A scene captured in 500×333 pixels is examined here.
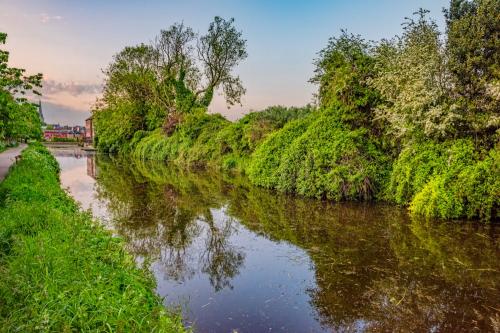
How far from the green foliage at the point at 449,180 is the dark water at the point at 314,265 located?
695mm

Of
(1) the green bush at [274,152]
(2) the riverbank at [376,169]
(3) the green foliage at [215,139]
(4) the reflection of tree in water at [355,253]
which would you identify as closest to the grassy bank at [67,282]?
(4) the reflection of tree in water at [355,253]

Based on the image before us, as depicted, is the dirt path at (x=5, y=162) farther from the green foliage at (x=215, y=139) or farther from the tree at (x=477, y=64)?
the tree at (x=477, y=64)

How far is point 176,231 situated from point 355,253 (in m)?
5.13

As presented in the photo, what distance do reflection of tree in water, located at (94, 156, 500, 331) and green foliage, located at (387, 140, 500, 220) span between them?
829mm

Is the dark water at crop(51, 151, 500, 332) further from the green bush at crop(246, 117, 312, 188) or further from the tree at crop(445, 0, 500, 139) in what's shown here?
the green bush at crop(246, 117, 312, 188)

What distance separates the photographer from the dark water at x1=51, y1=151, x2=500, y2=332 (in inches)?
242

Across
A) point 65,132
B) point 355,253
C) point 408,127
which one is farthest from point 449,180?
point 65,132

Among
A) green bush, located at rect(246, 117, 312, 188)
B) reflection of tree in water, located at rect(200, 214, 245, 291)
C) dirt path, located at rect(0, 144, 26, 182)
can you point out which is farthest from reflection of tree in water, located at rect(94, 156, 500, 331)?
dirt path, located at rect(0, 144, 26, 182)

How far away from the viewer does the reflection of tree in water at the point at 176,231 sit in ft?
27.9

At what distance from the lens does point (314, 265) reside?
28.1 feet

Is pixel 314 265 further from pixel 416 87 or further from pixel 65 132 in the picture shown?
pixel 65 132

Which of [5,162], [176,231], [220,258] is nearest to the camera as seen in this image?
[220,258]

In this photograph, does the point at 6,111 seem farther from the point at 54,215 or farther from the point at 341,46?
the point at 341,46

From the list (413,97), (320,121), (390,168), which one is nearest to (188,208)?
(320,121)
